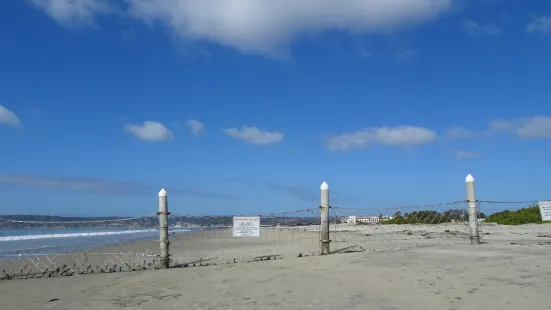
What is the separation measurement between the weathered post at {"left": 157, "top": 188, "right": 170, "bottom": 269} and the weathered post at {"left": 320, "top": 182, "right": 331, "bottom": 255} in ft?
13.9

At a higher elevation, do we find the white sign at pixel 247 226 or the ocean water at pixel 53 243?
the white sign at pixel 247 226

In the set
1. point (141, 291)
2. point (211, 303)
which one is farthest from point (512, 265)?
point (141, 291)

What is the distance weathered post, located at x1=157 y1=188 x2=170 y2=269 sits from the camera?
1021 centimetres

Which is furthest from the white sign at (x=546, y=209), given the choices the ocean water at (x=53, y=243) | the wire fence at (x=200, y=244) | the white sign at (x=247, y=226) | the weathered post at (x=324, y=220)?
the ocean water at (x=53, y=243)

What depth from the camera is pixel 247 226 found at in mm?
11727

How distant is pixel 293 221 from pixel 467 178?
6720 mm

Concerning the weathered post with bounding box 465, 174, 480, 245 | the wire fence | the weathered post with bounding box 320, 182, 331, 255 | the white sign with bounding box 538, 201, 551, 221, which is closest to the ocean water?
the wire fence

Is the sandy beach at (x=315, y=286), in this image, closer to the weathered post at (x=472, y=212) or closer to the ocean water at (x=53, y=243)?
the ocean water at (x=53, y=243)

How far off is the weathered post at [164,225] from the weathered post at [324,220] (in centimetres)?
424

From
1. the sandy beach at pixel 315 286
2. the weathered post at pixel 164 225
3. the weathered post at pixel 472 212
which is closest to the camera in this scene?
the sandy beach at pixel 315 286

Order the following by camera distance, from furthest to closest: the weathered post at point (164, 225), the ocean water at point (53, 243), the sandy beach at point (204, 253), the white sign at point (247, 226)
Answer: the ocean water at point (53, 243), the white sign at point (247, 226), the sandy beach at point (204, 253), the weathered post at point (164, 225)

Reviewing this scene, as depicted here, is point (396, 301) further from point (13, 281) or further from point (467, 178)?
point (467, 178)

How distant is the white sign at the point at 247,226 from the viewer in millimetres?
11680

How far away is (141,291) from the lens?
7.42 meters
